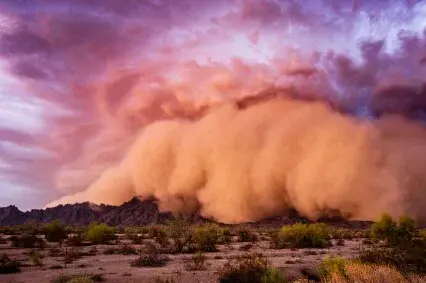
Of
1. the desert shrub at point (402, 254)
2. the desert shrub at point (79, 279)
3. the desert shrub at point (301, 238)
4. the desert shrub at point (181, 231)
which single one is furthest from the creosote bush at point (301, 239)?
the desert shrub at point (79, 279)

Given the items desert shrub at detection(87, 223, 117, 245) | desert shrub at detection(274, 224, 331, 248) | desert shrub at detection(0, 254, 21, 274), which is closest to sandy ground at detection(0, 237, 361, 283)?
desert shrub at detection(0, 254, 21, 274)

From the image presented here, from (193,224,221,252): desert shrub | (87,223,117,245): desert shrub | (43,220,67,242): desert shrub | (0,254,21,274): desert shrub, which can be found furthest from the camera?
(87,223,117,245): desert shrub

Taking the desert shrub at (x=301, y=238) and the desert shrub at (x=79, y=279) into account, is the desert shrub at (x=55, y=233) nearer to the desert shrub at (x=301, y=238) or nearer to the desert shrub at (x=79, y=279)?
the desert shrub at (x=301, y=238)

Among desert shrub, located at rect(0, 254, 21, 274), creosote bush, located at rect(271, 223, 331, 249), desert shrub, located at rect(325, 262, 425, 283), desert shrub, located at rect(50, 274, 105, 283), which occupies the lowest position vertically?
desert shrub, located at rect(325, 262, 425, 283)

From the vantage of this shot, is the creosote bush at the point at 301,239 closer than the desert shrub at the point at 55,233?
Yes

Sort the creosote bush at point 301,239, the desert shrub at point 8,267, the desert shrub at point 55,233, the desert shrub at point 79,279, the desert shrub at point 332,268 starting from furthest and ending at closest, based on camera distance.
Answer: the desert shrub at point 55,233 → the creosote bush at point 301,239 → the desert shrub at point 8,267 → the desert shrub at point 332,268 → the desert shrub at point 79,279

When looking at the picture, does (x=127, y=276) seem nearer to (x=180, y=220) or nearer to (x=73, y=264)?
(x=73, y=264)

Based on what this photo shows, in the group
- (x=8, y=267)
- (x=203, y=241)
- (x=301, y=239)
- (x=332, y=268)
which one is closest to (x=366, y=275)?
(x=332, y=268)

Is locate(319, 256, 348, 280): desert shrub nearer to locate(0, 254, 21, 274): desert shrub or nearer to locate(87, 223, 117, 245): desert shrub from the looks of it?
locate(0, 254, 21, 274): desert shrub

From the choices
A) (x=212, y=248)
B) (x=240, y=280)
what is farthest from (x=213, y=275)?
(x=212, y=248)

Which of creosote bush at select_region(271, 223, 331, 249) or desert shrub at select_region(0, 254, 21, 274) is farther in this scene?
creosote bush at select_region(271, 223, 331, 249)

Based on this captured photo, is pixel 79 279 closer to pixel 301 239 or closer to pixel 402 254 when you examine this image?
pixel 402 254

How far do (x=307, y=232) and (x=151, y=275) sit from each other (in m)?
33.4

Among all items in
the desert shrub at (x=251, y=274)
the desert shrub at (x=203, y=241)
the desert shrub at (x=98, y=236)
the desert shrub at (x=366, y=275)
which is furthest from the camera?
the desert shrub at (x=98, y=236)
